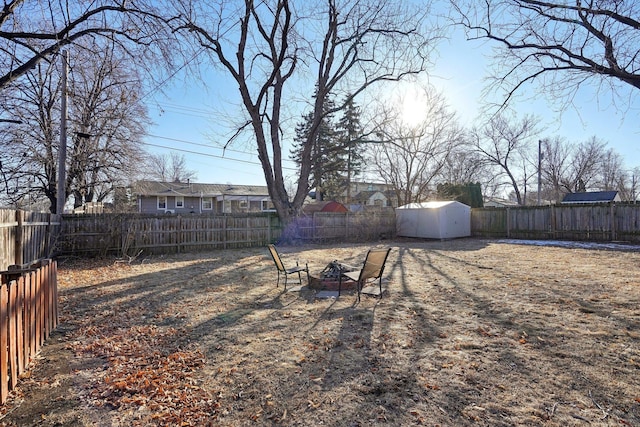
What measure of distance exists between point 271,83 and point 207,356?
13.5 m

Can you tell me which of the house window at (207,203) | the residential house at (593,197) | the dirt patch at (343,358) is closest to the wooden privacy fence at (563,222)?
the dirt patch at (343,358)

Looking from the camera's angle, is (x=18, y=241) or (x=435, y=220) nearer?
(x=18, y=241)

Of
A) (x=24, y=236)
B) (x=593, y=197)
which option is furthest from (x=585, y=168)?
(x=24, y=236)

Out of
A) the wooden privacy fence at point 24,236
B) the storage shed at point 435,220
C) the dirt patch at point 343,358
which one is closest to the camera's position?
the dirt patch at point 343,358

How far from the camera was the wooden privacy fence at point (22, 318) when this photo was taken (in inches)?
102

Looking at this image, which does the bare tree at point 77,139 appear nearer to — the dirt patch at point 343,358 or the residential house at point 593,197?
the dirt patch at point 343,358

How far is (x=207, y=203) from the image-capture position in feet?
117

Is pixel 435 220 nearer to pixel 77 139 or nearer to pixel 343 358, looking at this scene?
pixel 343 358

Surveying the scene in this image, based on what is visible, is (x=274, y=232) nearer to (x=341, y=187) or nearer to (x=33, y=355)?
(x=33, y=355)

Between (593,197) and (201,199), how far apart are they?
40.7 metres

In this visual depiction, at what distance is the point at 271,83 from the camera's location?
48.2ft

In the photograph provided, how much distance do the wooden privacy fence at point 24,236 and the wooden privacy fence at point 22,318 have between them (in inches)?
133

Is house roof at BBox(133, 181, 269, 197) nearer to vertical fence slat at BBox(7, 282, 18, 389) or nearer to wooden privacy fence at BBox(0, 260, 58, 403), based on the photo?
wooden privacy fence at BBox(0, 260, 58, 403)

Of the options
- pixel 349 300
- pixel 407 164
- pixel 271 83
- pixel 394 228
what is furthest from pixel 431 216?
pixel 349 300
